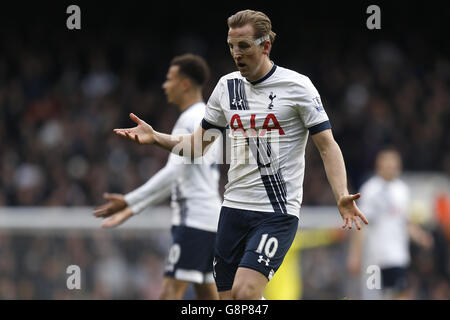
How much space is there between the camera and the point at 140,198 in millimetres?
6969

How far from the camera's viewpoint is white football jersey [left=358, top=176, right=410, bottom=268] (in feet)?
32.0

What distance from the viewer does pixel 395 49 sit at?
1720 centimetres

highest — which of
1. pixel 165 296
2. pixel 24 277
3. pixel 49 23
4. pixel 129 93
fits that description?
pixel 49 23

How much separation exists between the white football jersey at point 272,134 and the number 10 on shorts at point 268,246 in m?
0.22

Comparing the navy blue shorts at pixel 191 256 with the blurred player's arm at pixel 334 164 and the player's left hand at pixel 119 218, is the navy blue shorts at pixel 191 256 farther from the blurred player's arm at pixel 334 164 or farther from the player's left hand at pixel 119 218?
the blurred player's arm at pixel 334 164

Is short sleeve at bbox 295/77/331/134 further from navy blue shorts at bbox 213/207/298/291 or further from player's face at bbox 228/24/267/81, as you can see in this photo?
navy blue shorts at bbox 213/207/298/291

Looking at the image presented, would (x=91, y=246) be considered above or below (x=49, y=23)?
below

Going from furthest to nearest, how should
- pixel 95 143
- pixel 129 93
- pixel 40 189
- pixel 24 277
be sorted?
pixel 129 93 → pixel 95 143 → pixel 40 189 → pixel 24 277

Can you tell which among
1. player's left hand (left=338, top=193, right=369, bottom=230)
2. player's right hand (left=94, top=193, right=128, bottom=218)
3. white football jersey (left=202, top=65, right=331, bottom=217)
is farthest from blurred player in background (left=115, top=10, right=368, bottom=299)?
player's right hand (left=94, top=193, right=128, bottom=218)

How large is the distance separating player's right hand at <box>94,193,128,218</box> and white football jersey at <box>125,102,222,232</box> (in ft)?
1.03

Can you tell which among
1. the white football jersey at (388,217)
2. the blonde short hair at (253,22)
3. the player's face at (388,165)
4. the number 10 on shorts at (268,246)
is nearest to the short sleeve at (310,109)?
the blonde short hair at (253,22)

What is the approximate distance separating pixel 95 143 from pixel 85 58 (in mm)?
2798
